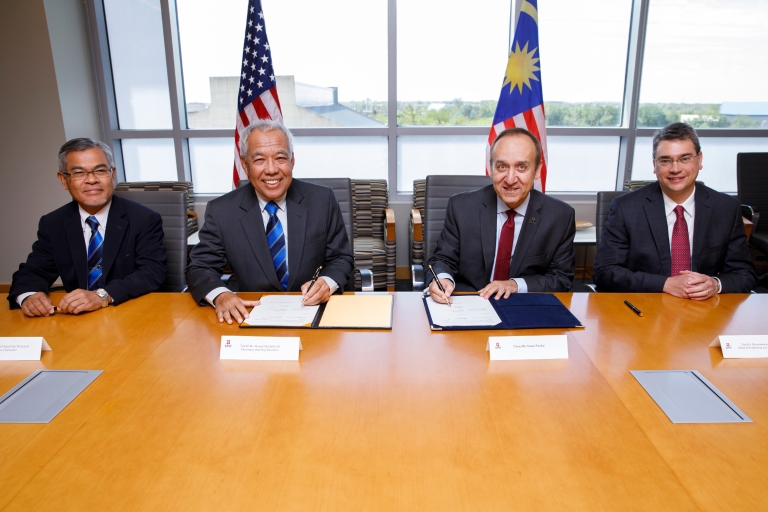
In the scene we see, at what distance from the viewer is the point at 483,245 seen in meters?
2.04

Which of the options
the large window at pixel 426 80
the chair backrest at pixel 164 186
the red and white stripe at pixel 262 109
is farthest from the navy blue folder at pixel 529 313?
the chair backrest at pixel 164 186

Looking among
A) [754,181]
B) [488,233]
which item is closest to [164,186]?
[488,233]

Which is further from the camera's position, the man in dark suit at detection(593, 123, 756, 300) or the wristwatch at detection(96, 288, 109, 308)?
the man in dark suit at detection(593, 123, 756, 300)

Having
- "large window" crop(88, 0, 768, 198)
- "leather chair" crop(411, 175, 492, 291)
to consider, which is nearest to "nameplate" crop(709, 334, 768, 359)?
"leather chair" crop(411, 175, 492, 291)

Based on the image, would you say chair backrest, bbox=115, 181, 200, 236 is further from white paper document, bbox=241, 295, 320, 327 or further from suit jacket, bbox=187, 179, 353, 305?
white paper document, bbox=241, 295, 320, 327

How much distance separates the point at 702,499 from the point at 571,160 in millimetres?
3998

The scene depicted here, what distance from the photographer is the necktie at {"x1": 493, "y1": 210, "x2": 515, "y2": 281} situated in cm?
202

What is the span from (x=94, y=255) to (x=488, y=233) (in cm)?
173

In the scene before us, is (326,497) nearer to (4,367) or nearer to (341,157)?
(4,367)

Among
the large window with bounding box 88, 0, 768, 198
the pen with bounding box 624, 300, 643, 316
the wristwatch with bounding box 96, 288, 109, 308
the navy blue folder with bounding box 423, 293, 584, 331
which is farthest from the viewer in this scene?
the large window with bounding box 88, 0, 768, 198

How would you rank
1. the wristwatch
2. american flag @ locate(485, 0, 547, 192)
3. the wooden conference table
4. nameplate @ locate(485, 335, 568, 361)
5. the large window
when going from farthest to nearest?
the large window
american flag @ locate(485, 0, 547, 192)
the wristwatch
nameplate @ locate(485, 335, 568, 361)
the wooden conference table

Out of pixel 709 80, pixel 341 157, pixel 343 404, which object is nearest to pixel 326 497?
pixel 343 404

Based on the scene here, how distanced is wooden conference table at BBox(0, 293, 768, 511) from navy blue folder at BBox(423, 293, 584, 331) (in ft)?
0.19

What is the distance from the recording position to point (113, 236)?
1.99 m
